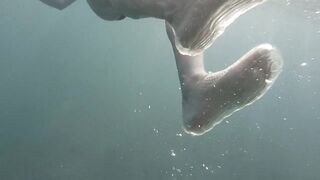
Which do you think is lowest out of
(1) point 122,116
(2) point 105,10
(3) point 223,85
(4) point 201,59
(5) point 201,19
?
(1) point 122,116

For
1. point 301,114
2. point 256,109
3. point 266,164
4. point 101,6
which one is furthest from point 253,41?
point 101,6

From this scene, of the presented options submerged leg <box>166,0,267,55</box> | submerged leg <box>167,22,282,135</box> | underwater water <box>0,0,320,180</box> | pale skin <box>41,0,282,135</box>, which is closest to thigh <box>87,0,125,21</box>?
pale skin <box>41,0,282,135</box>

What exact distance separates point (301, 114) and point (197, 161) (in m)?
24.6

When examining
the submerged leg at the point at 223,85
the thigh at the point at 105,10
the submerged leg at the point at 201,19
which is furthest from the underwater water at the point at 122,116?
the submerged leg at the point at 201,19

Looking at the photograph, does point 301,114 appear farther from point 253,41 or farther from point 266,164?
point 266,164

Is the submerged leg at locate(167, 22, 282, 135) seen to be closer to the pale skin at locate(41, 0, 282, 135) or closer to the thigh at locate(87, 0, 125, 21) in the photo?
the pale skin at locate(41, 0, 282, 135)

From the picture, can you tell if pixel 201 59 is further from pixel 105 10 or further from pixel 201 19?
pixel 201 19

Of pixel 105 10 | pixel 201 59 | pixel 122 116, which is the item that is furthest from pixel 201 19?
pixel 122 116

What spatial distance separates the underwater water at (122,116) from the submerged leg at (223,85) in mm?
15406

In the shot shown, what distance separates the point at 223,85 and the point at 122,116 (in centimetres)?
2356

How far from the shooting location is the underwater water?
68.1 ft

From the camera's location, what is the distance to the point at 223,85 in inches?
152

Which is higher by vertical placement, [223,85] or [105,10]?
[105,10]

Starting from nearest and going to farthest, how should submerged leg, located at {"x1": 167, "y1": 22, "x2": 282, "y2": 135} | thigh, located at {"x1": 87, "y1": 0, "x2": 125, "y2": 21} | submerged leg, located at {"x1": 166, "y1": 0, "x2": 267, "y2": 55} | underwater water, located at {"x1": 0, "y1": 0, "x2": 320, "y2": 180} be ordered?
1. submerged leg, located at {"x1": 166, "y1": 0, "x2": 267, "y2": 55}
2. submerged leg, located at {"x1": 167, "y1": 22, "x2": 282, "y2": 135}
3. thigh, located at {"x1": 87, "y1": 0, "x2": 125, "y2": 21}
4. underwater water, located at {"x1": 0, "y1": 0, "x2": 320, "y2": 180}
